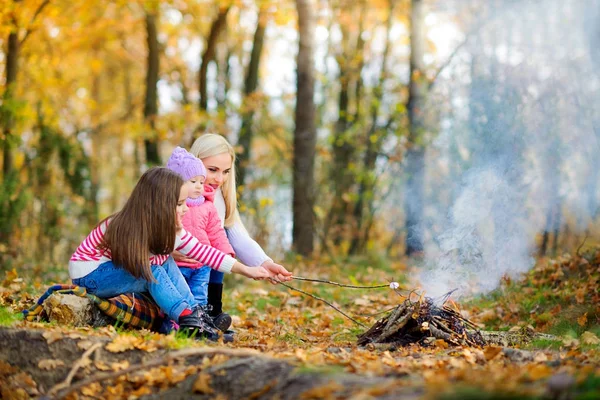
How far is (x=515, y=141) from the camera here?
29.5ft

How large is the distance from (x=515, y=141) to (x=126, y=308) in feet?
18.9

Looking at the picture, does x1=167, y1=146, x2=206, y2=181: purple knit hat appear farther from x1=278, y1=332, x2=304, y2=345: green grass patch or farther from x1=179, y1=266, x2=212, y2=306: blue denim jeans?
x1=278, y1=332, x2=304, y2=345: green grass patch

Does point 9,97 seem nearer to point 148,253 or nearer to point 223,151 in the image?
point 223,151

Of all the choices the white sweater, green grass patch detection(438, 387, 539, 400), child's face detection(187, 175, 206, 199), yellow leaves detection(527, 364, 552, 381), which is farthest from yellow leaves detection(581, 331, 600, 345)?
child's face detection(187, 175, 206, 199)

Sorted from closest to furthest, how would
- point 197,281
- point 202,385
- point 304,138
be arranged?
point 202,385, point 197,281, point 304,138

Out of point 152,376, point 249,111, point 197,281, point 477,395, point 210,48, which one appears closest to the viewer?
point 477,395

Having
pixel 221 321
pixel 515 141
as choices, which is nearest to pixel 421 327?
pixel 221 321

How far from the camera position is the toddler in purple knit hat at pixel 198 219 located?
523 cm

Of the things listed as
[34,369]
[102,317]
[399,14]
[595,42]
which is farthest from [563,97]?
[399,14]

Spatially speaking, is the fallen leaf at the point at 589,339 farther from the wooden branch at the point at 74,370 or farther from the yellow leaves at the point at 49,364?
the yellow leaves at the point at 49,364

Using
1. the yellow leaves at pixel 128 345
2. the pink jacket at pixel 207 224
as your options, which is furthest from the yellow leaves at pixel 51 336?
the pink jacket at pixel 207 224

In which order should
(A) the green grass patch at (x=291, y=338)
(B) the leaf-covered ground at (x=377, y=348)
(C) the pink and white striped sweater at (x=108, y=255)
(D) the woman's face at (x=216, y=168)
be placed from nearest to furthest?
1. (B) the leaf-covered ground at (x=377, y=348)
2. (C) the pink and white striped sweater at (x=108, y=255)
3. (A) the green grass patch at (x=291, y=338)
4. (D) the woman's face at (x=216, y=168)

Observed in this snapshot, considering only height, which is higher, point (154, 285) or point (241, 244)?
point (241, 244)

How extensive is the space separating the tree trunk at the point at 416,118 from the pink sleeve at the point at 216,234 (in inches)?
314
